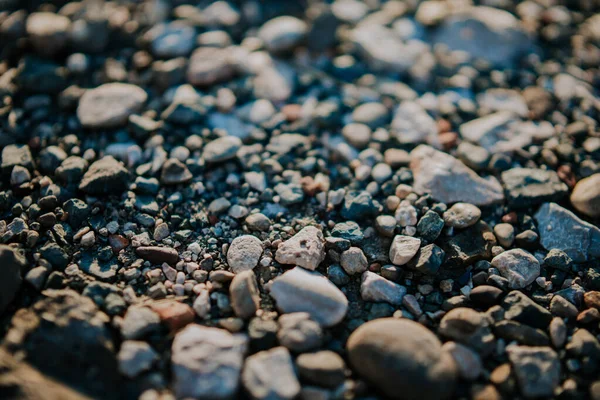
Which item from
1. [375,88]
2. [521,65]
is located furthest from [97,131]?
[521,65]

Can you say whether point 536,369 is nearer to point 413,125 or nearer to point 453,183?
point 453,183

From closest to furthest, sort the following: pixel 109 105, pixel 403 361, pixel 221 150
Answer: pixel 403 361 < pixel 221 150 < pixel 109 105

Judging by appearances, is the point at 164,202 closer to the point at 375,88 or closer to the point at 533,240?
the point at 375,88

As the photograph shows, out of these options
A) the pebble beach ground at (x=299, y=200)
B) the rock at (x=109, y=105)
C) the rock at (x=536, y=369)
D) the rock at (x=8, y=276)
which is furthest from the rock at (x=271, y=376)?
the rock at (x=109, y=105)

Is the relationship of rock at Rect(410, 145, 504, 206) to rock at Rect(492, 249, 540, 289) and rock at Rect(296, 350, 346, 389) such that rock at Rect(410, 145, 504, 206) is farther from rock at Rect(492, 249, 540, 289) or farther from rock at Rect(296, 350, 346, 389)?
rock at Rect(296, 350, 346, 389)

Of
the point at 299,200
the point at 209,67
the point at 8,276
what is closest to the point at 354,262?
the point at 299,200

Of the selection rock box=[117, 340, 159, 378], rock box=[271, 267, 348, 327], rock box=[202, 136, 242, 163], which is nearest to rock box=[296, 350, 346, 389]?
rock box=[271, 267, 348, 327]
